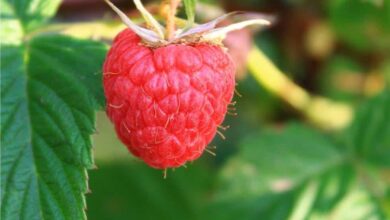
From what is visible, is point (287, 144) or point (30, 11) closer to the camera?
point (30, 11)

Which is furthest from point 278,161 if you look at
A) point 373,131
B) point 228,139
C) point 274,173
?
point 228,139

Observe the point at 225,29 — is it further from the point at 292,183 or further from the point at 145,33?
the point at 292,183

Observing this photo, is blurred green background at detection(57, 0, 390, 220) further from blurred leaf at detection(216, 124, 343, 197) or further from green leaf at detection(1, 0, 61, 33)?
green leaf at detection(1, 0, 61, 33)

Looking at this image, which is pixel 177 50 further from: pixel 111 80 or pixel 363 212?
pixel 363 212

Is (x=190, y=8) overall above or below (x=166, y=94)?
above

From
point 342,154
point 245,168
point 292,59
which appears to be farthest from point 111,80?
point 292,59

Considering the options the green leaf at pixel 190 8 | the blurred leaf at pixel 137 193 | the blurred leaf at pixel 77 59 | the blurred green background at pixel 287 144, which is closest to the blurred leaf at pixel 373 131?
the blurred green background at pixel 287 144
